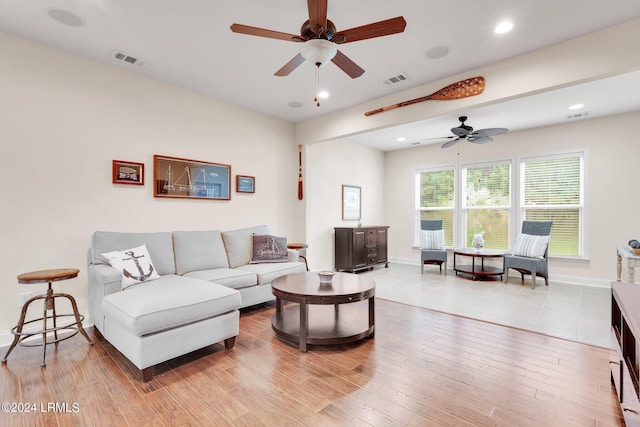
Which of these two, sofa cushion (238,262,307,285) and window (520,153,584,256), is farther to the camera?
window (520,153,584,256)

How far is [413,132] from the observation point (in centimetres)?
572

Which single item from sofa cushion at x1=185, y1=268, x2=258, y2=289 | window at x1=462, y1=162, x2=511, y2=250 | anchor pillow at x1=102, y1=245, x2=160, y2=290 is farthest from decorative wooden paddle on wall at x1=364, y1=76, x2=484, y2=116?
anchor pillow at x1=102, y1=245, x2=160, y2=290

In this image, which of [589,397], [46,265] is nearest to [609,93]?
[589,397]

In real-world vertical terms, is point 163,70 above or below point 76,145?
above

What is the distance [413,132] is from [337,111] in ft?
5.84

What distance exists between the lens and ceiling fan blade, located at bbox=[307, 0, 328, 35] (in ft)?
6.10

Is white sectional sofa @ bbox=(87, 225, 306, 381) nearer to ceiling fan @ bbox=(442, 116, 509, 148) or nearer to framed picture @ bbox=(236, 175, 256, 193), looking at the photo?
framed picture @ bbox=(236, 175, 256, 193)

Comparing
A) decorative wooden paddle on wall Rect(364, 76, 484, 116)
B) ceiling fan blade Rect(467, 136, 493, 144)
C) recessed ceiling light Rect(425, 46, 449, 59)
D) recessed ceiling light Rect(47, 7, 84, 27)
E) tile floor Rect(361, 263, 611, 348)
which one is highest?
recessed ceiling light Rect(47, 7, 84, 27)

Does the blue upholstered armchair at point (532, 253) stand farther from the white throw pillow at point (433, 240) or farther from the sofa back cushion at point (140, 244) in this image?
the sofa back cushion at point (140, 244)

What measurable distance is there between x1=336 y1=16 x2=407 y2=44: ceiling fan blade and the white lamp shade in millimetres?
71

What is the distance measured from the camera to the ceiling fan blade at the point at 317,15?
1858mm

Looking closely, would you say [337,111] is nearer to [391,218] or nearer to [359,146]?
[359,146]

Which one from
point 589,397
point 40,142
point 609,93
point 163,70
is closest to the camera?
point 589,397

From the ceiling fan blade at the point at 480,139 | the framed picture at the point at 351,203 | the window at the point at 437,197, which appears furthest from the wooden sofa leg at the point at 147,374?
the window at the point at 437,197
